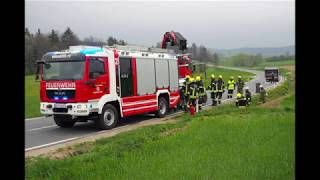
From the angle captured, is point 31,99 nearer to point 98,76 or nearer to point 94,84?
point 98,76

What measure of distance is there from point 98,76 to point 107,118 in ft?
4.88

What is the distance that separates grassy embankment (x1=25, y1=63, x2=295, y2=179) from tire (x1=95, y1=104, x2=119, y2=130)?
2.50 meters

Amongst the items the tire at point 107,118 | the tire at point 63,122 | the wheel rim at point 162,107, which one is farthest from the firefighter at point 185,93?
the tire at point 63,122

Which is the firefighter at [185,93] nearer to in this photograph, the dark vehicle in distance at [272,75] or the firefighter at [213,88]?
the firefighter at [213,88]

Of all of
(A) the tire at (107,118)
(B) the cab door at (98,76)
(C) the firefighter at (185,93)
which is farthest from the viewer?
(C) the firefighter at (185,93)

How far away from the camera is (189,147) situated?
24.7 feet

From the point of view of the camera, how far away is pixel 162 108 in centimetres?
1543

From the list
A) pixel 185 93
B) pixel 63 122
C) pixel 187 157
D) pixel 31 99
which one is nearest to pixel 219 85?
pixel 185 93

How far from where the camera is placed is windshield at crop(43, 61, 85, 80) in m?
11.4

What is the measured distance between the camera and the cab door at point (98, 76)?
11.5 meters
